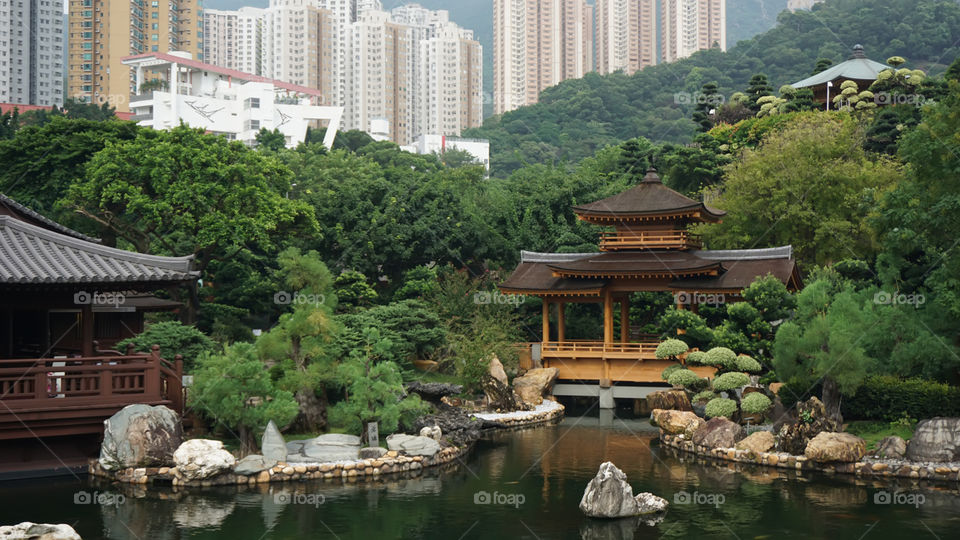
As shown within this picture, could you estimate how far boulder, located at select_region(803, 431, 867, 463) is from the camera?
693 inches

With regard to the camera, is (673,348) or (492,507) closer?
(492,507)

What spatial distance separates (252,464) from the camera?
647 inches

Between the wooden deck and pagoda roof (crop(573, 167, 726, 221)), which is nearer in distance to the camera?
the wooden deck

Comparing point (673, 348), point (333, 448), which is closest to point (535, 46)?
point (673, 348)

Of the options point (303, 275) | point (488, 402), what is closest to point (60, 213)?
point (303, 275)

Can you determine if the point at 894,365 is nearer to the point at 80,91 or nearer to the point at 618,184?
the point at 618,184

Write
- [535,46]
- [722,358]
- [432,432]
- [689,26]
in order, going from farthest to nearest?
[535,46] → [689,26] → [722,358] → [432,432]

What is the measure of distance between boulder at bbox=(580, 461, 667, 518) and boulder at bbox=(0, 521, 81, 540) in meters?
7.39

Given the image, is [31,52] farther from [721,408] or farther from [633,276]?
[721,408]

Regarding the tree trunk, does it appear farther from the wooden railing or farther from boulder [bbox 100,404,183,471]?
boulder [bbox 100,404,183,471]

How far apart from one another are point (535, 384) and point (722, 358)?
19.7 feet

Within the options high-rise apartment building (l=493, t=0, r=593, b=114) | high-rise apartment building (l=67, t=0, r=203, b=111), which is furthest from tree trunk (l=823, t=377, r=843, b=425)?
high-rise apartment building (l=493, t=0, r=593, b=114)

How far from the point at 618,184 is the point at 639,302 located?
6518mm

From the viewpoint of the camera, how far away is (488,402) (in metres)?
24.8
